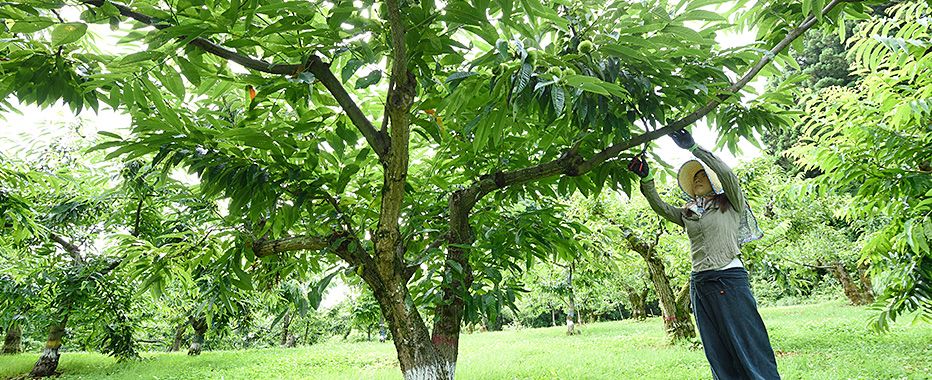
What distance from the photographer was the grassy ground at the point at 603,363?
5.33 metres

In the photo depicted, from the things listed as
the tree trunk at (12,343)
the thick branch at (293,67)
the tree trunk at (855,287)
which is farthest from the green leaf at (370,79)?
the tree trunk at (855,287)

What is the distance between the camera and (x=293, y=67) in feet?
5.39

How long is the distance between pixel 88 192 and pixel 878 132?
8.02 metres

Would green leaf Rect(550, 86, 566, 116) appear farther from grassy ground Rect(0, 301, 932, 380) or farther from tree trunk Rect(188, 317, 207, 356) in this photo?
tree trunk Rect(188, 317, 207, 356)

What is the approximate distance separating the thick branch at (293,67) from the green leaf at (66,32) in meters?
0.08

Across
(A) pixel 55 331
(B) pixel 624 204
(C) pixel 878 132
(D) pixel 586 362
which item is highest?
(B) pixel 624 204

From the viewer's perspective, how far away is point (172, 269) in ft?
9.07

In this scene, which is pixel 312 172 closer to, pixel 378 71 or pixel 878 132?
pixel 378 71

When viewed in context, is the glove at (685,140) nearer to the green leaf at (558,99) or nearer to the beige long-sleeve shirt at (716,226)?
the beige long-sleeve shirt at (716,226)

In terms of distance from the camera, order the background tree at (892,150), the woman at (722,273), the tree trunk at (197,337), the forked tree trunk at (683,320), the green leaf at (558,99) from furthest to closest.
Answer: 1. the tree trunk at (197,337)
2. the forked tree trunk at (683,320)
3. the background tree at (892,150)
4. the woman at (722,273)
5. the green leaf at (558,99)

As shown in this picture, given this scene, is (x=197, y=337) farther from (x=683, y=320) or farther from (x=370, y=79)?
(x=370, y=79)

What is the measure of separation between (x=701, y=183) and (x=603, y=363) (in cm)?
487

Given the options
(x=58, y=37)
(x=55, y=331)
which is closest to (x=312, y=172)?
(x=58, y=37)

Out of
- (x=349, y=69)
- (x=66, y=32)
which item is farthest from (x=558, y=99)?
(x=66, y=32)
